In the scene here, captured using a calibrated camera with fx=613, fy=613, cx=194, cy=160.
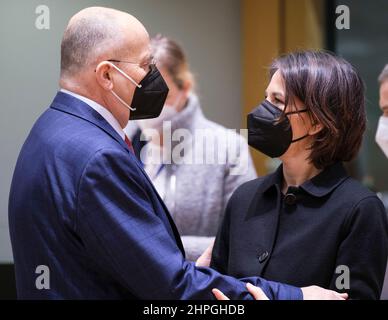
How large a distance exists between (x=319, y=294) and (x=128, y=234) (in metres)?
0.53

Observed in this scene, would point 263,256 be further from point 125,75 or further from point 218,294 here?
point 125,75

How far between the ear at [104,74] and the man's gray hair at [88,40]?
0.02 metres

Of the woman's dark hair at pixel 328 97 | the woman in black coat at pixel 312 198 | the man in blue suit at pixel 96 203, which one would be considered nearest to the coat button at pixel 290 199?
the woman in black coat at pixel 312 198

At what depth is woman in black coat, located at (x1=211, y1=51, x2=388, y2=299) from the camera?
160 centimetres

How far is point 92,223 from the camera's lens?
1405 millimetres

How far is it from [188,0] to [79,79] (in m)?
0.82

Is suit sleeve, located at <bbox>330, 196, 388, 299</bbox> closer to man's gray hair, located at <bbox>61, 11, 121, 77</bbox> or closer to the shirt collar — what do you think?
the shirt collar

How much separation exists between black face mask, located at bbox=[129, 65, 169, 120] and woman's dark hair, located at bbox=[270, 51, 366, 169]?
1.13ft

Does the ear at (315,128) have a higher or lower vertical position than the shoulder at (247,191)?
higher

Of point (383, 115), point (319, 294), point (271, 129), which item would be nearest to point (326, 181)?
point (271, 129)

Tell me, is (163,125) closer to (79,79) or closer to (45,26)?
(45,26)

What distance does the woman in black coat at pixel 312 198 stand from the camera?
160 centimetres

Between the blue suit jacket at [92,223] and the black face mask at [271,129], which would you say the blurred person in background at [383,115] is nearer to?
the black face mask at [271,129]

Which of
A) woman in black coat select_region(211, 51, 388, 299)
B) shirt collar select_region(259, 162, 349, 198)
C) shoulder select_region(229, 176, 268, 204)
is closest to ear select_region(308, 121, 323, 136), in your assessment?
woman in black coat select_region(211, 51, 388, 299)
